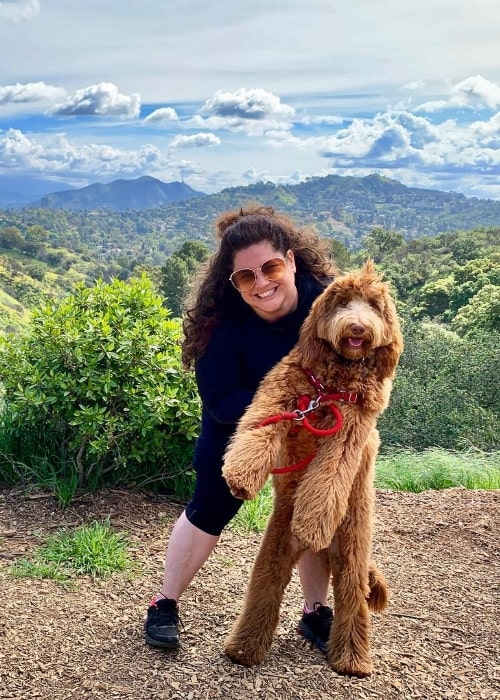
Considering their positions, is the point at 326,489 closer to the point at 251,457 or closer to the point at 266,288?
the point at 251,457

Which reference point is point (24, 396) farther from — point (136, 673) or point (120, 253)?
point (120, 253)

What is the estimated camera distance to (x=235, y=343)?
2.96 metres

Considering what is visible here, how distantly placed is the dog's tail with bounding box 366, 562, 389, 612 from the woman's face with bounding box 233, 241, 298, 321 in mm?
1167

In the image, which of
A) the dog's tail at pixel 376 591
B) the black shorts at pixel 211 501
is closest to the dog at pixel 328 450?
the dog's tail at pixel 376 591

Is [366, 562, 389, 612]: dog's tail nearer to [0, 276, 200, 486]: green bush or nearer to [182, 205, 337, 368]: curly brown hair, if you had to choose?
[182, 205, 337, 368]: curly brown hair

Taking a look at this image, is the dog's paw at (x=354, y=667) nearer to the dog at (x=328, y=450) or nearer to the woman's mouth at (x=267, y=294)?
the dog at (x=328, y=450)

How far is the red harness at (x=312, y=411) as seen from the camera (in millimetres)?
2598

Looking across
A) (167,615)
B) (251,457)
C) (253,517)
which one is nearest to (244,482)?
(251,457)

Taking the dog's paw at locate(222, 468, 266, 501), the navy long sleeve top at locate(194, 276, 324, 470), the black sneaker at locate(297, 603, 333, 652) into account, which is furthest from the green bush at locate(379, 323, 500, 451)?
the dog's paw at locate(222, 468, 266, 501)

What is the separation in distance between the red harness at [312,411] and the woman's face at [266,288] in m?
0.33

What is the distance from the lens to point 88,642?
129 inches

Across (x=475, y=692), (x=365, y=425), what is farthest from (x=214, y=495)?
(x=475, y=692)

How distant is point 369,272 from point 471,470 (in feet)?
14.2

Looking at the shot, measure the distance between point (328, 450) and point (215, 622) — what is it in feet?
4.32
